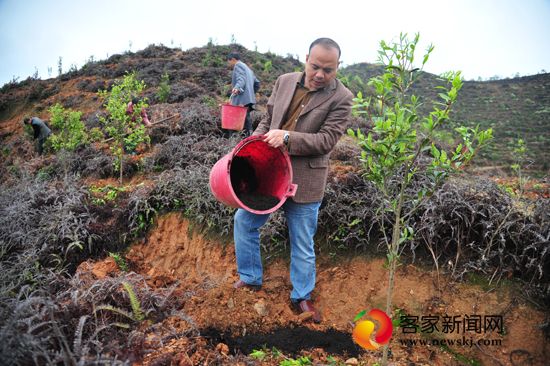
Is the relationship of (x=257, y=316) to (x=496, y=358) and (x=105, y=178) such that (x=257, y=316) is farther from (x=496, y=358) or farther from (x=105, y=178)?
(x=105, y=178)

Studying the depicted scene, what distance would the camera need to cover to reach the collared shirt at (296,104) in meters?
2.51

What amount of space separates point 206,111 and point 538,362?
6.80 meters

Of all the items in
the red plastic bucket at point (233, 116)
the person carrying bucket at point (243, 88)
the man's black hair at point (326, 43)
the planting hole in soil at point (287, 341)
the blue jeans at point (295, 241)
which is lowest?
the planting hole in soil at point (287, 341)

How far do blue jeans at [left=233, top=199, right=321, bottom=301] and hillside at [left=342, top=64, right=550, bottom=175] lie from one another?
675cm

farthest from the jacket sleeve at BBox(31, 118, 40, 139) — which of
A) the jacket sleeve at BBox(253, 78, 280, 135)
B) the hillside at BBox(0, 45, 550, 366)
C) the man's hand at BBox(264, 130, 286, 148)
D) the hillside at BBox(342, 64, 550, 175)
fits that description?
the hillside at BBox(342, 64, 550, 175)

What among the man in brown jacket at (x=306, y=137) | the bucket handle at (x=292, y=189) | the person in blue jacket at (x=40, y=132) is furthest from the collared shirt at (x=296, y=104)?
the person in blue jacket at (x=40, y=132)

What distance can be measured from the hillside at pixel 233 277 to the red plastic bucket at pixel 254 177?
0.81m

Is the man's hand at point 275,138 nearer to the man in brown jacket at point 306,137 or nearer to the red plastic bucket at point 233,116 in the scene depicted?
the man in brown jacket at point 306,137

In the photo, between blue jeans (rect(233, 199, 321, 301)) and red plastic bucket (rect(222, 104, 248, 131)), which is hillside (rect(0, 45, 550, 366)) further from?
red plastic bucket (rect(222, 104, 248, 131))

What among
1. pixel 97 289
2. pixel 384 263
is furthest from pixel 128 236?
pixel 384 263

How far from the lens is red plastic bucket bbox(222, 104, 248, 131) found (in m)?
5.80

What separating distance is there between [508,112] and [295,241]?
1454 centimetres

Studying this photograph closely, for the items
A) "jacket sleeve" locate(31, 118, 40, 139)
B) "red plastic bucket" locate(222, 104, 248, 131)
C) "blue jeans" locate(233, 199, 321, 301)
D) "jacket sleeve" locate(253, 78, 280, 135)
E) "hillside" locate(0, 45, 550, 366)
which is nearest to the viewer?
"hillside" locate(0, 45, 550, 366)

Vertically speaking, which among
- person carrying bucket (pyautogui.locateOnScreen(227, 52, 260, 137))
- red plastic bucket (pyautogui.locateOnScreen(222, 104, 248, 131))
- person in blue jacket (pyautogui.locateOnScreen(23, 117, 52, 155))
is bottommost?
person in blue jacket (pyautogui.locateOnScreen(23, 117, 52, 155))
